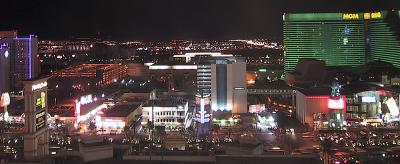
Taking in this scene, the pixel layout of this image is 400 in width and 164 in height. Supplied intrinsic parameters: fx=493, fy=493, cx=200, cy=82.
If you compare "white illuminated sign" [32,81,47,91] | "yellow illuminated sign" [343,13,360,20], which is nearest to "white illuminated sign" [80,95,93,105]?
"white illuminated sign" [32,81,47,91]

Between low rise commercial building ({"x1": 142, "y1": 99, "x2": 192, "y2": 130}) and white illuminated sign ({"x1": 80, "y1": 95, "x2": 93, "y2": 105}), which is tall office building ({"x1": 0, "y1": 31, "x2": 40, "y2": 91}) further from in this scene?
low rise commercial building ({"x1": 142, "y1": 99, "x2": 192, "y2": 130})

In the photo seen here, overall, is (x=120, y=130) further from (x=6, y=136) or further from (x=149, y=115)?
(x=6, y=136)

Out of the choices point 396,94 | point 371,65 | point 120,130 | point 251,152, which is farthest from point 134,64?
point 251,152

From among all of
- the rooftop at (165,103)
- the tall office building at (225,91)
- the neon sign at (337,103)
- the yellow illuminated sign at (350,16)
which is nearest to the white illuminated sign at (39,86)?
the rooftop at (165,103)

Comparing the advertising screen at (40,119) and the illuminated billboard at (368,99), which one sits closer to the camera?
the advertising screen at (40,119)

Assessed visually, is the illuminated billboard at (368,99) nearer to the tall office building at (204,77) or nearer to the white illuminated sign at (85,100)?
the tall office building at (204,77)

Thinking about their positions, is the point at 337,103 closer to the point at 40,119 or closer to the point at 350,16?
the point at 40,119
